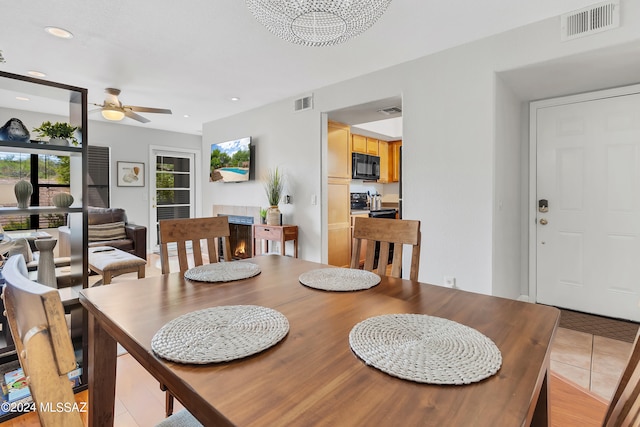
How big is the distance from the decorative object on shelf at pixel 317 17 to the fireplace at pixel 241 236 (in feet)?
11.1

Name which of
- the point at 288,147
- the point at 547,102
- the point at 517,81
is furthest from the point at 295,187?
the point at 547,102

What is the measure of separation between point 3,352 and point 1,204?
89 centimetres

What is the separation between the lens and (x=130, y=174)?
19.5ft

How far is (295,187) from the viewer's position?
13.9 ft

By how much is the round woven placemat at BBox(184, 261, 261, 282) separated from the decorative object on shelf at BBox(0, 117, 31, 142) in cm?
129

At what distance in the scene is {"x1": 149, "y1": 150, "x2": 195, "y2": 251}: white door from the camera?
20.6 feet

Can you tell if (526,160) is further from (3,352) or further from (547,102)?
(3,352)

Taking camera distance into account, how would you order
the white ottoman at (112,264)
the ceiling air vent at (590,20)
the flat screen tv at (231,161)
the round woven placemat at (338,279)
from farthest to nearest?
the flat screen tv at (231,161) → the white ottoman at (112,264) → the ceiling air vent at (590,20) → the round woven placemat at (338,279)

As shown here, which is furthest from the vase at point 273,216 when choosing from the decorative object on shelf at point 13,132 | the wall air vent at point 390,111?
the decorative object on shelf at point 13,132

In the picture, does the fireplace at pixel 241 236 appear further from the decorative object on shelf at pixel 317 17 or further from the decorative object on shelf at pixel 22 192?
the decorative object on shelf at pixel 317 17

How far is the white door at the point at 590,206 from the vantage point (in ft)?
9.46

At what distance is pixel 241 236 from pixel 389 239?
3659 mm

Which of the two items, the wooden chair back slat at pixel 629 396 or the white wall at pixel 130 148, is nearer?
the wooden chair back slat at pixel 629 396

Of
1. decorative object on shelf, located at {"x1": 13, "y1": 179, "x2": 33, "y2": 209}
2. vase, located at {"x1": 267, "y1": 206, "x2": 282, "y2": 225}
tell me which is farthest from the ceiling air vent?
decorative object on shelf, located at {"x1": 13, "y1": 179, "x2": 33, "y2": 209}
